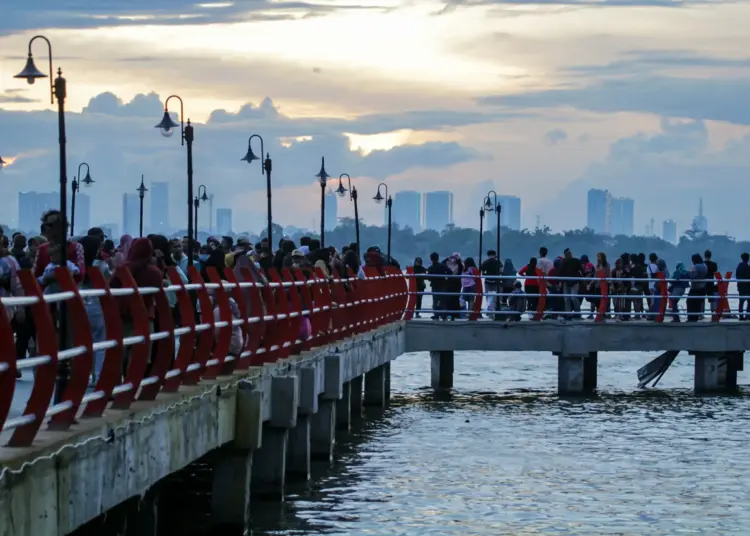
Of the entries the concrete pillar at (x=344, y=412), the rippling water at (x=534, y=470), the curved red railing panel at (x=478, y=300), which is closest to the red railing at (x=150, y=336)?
the rippling water at (x=534, y=470)

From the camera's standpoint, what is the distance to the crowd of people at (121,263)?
13742 millimetres

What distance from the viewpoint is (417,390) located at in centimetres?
4297

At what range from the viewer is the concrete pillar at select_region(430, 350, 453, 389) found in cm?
4100

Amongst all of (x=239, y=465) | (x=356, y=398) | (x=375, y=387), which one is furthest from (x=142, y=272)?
(x=375, y=387)

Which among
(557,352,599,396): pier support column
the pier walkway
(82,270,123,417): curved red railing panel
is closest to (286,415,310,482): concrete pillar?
the pier walkway

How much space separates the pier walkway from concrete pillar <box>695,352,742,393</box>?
9.14 m

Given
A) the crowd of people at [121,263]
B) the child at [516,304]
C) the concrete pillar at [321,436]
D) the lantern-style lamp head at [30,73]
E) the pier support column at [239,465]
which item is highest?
the lantern-style lamp head at [30,73]

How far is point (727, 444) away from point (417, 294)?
960 cm

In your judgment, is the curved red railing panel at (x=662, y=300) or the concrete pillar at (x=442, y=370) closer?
the curved red railing panel at (x=662, y=300)

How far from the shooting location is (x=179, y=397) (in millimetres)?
14008

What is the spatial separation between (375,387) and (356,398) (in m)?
3.39

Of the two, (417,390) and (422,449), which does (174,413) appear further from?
(417,390)

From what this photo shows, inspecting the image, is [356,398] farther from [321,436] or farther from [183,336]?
[183,336]

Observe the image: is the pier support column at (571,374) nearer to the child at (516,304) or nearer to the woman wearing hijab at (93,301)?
the child at (516,304)
